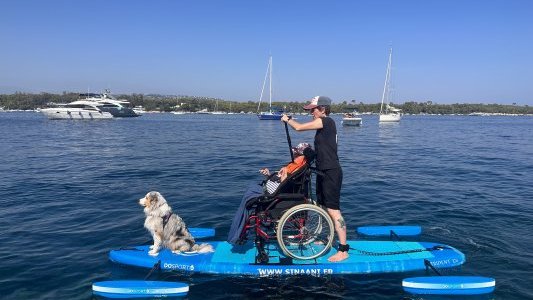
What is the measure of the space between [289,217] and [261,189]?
44.7 inches

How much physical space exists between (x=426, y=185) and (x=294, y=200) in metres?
11.3

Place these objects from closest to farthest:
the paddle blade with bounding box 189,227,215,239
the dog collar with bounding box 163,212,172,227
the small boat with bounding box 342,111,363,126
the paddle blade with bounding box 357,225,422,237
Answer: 1. the dog collar with bounding box 163,212,172,227
2. the paddle blade with bounding box 189,227,215,239
3. the paddle blade with bounding box 357,225,422,237
4. the small boat with bounding box 342,111,363,126

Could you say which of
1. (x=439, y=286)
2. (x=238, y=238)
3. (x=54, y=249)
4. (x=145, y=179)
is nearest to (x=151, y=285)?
(x=238, y=238)

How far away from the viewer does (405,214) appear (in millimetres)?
11945

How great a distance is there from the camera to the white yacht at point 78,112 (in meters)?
88.2

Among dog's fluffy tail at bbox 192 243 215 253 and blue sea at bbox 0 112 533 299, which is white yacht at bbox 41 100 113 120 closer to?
blue sea at bbox 0 112 533 299

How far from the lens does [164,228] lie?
7.58 meters

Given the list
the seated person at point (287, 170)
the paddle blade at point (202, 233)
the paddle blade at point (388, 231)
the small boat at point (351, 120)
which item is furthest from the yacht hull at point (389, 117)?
the seated person at point (287, 170)

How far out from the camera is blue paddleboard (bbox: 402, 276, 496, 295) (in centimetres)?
653

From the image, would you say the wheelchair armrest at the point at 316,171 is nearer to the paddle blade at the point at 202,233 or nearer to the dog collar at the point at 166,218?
the dog collar at the point at 166,218

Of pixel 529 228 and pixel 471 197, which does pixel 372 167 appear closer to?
pixel 471 197

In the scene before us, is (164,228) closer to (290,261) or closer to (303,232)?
(290,261)

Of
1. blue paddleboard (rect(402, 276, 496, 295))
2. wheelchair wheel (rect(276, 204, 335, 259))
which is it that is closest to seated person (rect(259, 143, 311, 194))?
wheelchair wheel (rect(276, 204, 335, 259))

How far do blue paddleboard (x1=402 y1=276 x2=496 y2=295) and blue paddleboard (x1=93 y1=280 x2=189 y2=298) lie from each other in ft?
12.6
